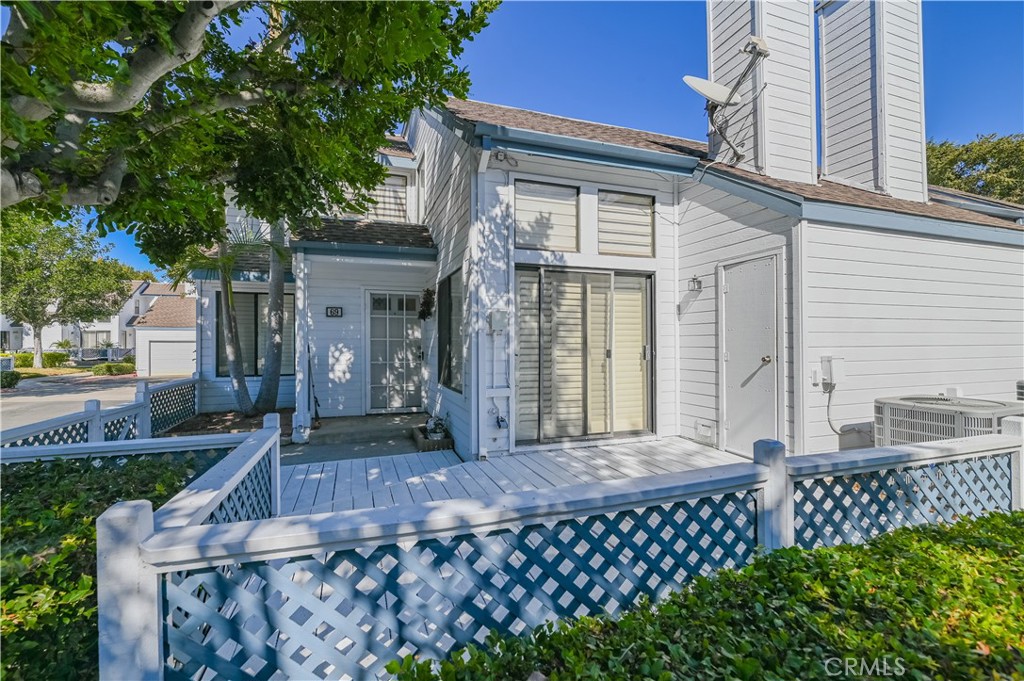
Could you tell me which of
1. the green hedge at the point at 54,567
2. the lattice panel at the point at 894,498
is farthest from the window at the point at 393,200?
the lattice panel at the point at 894,498

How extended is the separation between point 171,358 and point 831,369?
28.3 meters

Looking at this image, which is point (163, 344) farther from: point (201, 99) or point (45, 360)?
point (201, 99)

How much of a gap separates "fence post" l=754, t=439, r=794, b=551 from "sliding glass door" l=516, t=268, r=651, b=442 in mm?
3284

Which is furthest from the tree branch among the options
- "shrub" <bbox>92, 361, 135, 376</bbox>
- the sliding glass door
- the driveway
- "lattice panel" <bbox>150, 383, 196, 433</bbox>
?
"shrub" <bbox>92, 361, 135, 376</bbox>

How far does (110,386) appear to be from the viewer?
1670 centimetres

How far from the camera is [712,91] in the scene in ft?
16.8

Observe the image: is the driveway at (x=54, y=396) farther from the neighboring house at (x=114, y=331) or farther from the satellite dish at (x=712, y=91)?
the neighboring house at (x=114, y=331)

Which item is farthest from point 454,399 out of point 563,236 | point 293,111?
point 293,111

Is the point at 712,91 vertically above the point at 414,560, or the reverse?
the point at 712,91

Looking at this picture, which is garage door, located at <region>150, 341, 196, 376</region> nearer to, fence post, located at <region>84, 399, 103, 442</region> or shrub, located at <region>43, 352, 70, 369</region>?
Answer: shrub, located at <region>43, 352, 70, 369</region>

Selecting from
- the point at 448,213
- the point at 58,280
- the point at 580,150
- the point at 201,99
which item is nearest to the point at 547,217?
the point at 580,150

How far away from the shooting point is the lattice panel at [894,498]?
231 centimetres

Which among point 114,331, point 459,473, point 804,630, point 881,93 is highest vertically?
point 881,93

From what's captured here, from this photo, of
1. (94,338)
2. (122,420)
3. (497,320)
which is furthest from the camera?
(94,338)
